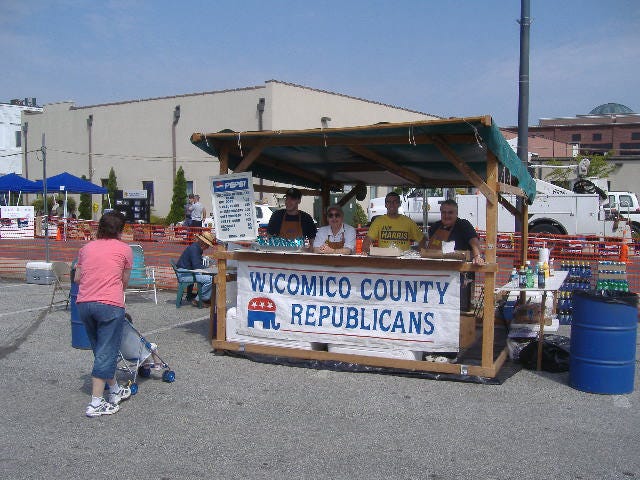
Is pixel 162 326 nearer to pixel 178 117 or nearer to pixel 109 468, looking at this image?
pixel 109 468

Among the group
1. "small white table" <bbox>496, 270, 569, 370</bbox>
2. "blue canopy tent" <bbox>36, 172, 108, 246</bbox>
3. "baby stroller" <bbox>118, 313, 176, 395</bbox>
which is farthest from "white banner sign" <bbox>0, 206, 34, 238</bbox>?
"small white table" <bbox>496, 270, 569, 370</bbox>

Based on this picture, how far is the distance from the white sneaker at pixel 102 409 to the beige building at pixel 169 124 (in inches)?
1075

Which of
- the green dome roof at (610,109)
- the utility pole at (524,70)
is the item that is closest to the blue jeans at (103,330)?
the utility pole at (524,70)

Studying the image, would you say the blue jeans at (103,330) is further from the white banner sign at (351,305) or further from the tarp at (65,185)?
the tarp at (65,185)

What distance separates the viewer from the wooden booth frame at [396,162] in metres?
6.29

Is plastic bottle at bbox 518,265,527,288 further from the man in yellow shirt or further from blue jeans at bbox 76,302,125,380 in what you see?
blue jeans at bbox 76,302,125,380

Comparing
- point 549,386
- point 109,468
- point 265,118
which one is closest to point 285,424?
point 109,468

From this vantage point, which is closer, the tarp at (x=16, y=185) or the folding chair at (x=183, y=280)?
the folding chair at (x=183, y=280)

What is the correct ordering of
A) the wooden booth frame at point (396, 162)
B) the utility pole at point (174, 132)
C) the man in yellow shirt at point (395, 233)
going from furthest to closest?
1. the utility pole at point (174, 132)
2. the man in yellow shirt at point (395, 233)
3. the wooden booth frame at point (396, 162)

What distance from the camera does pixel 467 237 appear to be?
7664 millimetres

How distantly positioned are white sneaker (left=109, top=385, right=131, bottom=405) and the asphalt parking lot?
0.08m

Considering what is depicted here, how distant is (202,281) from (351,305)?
4.01 metres

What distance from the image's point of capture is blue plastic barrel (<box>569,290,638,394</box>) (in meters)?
5.86

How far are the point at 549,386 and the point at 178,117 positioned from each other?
32796mm
